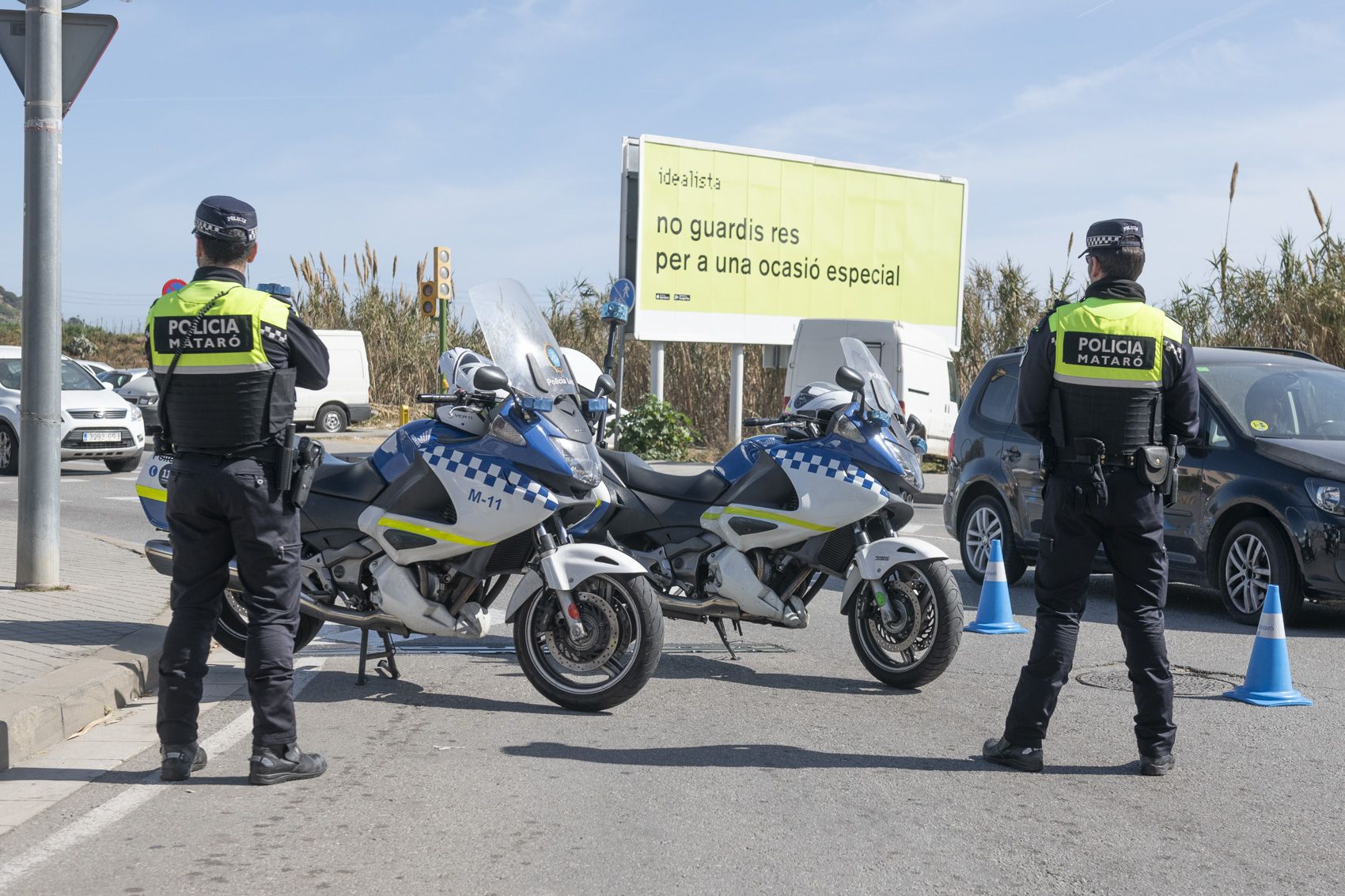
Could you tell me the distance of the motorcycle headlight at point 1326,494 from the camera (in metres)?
8.43

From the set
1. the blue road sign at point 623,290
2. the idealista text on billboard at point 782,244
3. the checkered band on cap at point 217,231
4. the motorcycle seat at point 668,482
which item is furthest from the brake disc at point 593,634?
the idealista text on billboard at point 782,244

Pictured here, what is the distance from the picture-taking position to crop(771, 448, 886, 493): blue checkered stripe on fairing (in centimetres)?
696


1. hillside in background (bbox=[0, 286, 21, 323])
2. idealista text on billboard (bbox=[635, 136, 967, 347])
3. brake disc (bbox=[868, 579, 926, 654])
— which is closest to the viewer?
brake disc (bbox=[868, 579, 926, 654])

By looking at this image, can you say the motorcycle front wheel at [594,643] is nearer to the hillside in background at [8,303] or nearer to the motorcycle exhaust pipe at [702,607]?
the motorcycle exhaust pipe at [702,607]

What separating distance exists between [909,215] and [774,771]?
24.4m

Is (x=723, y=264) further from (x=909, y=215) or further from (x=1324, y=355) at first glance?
(x=1324, y=355)

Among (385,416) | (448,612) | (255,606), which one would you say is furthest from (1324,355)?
(385,416)

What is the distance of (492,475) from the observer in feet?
20.6

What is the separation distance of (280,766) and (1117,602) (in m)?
3.04

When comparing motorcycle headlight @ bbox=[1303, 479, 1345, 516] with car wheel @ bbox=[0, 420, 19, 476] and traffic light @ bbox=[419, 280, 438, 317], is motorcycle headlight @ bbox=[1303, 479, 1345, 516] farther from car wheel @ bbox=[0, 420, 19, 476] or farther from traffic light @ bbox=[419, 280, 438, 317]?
traffic light @ bbox=[419, 280, 438, 317]

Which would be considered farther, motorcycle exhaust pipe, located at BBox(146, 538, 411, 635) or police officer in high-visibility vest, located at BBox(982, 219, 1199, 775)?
motorcycle exhaust pipe, located at BBox(146, 538, 411, 635)

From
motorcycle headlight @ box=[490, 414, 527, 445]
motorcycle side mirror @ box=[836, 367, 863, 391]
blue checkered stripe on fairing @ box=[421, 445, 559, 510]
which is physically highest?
motorcycle side mirror @ box=[836, 367, 863, 391]

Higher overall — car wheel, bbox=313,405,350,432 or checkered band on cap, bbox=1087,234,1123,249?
checkered band on cap, bbox=1087,234,1123,249

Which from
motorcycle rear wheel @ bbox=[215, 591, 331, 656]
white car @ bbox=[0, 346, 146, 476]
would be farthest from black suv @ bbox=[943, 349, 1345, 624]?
white car @ bbox=[0, 346, 146, 476]
